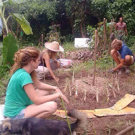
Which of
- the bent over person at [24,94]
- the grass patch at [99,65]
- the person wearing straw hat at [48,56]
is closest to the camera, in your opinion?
the bent over person at [24,94]

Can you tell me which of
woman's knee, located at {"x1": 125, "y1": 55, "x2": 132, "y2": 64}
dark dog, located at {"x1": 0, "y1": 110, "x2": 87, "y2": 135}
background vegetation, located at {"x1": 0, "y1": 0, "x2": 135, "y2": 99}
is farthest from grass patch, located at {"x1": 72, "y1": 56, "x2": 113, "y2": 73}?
background vegetation, located at {"x1": 0, "y1": 0, "x2": 135, "y2": 99}

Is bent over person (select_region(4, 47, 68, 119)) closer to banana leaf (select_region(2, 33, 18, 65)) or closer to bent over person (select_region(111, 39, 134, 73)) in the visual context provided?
banana leaf (select_region(2, 33, 18, 65))

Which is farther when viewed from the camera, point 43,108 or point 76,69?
point 76,69

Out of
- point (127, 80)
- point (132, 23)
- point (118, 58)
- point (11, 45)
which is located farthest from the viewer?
point (132, 23)

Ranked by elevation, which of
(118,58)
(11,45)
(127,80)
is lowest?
(127,80)

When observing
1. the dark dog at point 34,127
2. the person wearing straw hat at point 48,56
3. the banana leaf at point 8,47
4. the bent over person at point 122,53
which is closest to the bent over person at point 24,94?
the dark dog at point 34,127

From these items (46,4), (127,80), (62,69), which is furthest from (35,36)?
(127,80)

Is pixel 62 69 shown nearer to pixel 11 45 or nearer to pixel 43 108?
pixel 11 45

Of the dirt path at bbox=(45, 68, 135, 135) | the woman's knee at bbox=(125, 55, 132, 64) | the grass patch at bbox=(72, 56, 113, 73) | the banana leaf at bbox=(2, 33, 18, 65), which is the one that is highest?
the banana leaf at bbox=(2, 33, 18, 65)

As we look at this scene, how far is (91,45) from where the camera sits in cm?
724

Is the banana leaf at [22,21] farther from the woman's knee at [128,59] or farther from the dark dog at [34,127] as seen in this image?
the dark dog at [34,127]

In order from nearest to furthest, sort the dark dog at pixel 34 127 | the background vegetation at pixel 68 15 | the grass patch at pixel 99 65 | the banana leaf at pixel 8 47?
the dark dog at pixel 34 127
the banana leaf at pixel 8 47
the grass patch at pixel 99 65
the background vegetation at pixel 68 15

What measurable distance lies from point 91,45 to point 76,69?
202 centimetres

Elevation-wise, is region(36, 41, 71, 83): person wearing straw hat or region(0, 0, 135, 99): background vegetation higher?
region(0, 0, 135, 99): background vegetation
